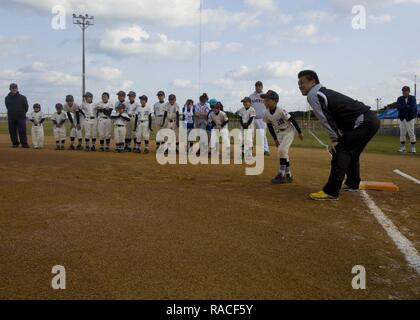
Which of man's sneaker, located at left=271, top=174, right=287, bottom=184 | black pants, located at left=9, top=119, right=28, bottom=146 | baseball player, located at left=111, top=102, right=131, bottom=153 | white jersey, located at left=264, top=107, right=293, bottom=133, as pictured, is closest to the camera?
man's sneaker, located at left=271, top=174, right=287, bottom=184

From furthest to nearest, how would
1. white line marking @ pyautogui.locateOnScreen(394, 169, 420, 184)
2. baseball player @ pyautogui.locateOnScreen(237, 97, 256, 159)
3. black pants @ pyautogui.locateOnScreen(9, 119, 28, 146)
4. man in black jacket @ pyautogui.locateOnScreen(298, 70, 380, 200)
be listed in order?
black pants @ pyautogui.locateOnScreen(9, 119, 28, 146) → baseball player @ pyautogui.locateOnScreen(237, 97, 256, 159) → white line marking @ pyautogui.locateOnScreen(394, 169, 420, 184) → man in black jacket @ pyautogui.locateOnScreen(298, 70, 380, 200)

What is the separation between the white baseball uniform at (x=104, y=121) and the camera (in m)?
13.8

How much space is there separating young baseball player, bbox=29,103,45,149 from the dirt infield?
7.30 metres

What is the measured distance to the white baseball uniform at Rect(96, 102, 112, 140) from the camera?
45.4 feet

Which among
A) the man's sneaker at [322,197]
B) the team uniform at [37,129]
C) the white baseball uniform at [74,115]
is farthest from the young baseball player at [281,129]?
the team uniform at [37,129]

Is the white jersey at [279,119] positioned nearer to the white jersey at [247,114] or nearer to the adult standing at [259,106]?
the white jersey at [247,114]

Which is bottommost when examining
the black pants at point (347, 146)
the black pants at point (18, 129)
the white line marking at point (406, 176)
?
the white line marking at point (406, 176)

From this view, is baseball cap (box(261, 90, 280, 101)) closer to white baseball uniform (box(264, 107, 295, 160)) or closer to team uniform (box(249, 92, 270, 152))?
white baseball uniform (box(264, 107, 295, 160))

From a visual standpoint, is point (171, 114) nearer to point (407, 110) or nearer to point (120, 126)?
point (120, 126)

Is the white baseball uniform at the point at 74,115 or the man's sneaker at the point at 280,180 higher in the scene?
the white baseball uniform at the point at 74,115

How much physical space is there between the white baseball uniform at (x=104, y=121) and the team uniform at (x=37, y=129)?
231 cm

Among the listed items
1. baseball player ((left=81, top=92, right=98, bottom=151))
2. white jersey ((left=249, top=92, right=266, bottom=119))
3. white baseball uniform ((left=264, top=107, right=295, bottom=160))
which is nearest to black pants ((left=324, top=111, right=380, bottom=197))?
white baseball uniform ((left=264, top=107, right=295, bottom=160))

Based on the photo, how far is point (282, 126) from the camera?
8383 millimetres

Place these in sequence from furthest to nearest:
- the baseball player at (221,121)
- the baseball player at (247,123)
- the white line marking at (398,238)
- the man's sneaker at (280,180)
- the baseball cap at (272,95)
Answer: the baseball player at (221,121), the baseball player at (247,123), the baseball cap at (272,95), the man's sneaker at (280,180), the white line marking at (398,238)
